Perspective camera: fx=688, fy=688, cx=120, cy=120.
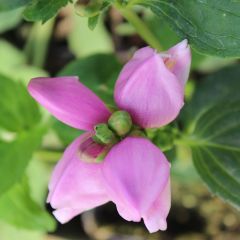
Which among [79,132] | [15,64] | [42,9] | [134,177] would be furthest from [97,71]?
[15,64]

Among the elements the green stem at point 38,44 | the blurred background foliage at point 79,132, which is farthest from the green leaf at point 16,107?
the green stem at point 38,44

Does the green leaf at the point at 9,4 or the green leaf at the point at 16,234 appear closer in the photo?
the green leaf at the point at 9,4

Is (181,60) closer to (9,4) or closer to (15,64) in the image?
(9,4)

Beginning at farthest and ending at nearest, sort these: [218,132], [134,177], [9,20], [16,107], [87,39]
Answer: [87,39] → [9,20] → [16,107] → [218,132] → [134,177]

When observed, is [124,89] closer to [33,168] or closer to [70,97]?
[70,97]

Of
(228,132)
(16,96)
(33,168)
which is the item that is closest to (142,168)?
(228,132)

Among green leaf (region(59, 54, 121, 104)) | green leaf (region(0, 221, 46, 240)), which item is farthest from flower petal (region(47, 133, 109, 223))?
green leaf (region(0, 221, 46, 240))

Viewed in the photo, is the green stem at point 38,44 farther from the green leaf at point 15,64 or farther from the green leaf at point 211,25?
the green leaf at point 211,25
